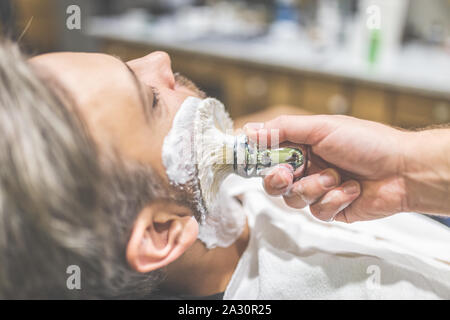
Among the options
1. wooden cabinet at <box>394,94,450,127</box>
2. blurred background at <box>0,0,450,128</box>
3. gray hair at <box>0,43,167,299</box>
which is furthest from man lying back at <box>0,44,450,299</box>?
wooden cabinet at <box>394,94,450,127</box>

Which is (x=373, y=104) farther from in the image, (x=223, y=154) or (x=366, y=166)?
(x=223, y=154)

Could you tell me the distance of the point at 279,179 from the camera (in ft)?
2.35

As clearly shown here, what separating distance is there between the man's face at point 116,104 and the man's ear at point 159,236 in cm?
7

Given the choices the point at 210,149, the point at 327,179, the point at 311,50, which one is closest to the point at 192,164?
the point at 210,149

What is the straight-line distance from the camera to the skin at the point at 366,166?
0.73m

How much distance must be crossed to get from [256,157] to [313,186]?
14 cm

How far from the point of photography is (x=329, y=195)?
0.76 metres

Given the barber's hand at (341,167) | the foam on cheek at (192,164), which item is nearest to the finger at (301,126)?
the barber's hand at (341,167)

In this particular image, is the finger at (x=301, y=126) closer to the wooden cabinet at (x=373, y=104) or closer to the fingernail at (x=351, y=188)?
the fingernail at (x=351, y=188)

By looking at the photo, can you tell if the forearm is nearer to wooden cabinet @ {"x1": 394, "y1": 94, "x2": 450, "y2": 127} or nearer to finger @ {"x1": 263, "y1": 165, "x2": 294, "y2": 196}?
finger @ {"x1": 263, "y1": 165, "x2": 294, "y2": 196}

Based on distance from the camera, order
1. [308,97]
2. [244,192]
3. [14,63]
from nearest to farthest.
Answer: [14,63] → [244,192] → [308,97]
